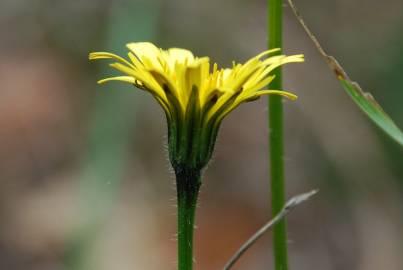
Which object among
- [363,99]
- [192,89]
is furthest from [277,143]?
[192,89]

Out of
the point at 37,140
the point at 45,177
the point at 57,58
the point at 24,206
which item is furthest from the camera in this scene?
the point at 57,58

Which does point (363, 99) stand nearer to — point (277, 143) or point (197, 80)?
point (277, 143)

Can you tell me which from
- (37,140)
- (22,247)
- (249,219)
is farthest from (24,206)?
(249,219)

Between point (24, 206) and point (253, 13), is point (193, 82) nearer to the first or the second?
point (24, 206)

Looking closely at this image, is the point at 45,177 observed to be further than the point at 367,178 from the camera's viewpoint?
Yes

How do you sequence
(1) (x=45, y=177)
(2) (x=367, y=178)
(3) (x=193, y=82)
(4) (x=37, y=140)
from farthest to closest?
(4) (x=37, y=140)
(1) (x=45, y=177)
(2) (x=367, y=178)
(3) (x=193, y=82)

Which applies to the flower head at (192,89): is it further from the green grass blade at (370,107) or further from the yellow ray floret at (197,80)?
the green grass blade at (370,107)

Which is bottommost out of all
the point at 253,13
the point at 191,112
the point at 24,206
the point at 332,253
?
the point at 332,253
